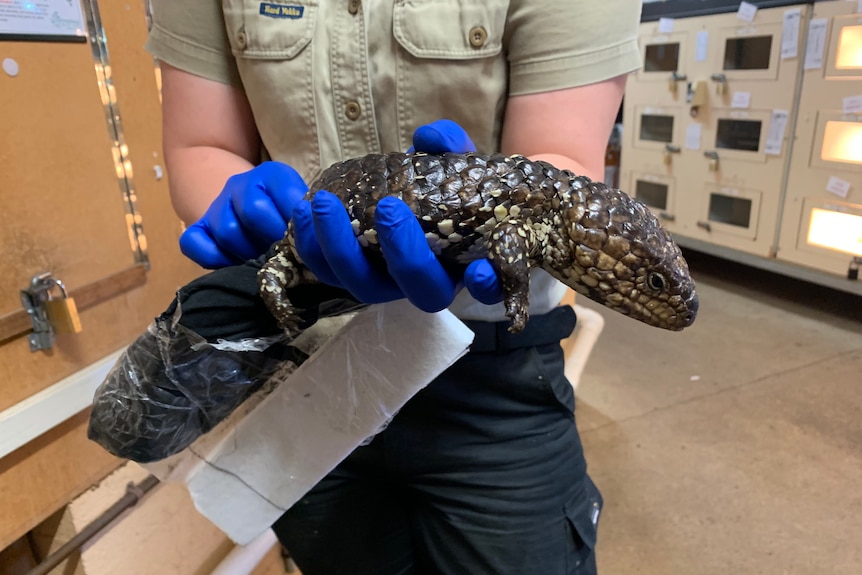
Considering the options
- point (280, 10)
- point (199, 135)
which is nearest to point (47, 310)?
point (199, 135)

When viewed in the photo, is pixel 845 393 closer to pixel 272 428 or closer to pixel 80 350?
pixel 272 428

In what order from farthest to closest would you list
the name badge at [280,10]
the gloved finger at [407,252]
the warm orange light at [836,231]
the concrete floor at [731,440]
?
the warm orange light at [836,231] → the concrete floor at [731,440] → the name badge at [280,10] → the gloved finger at [407,252]

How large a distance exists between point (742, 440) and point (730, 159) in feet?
5.01

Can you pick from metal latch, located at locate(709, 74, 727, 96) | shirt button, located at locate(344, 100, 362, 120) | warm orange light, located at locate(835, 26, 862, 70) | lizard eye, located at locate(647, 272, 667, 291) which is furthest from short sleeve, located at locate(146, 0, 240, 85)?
metal latch, located at locate(709, 74, 727, 96)

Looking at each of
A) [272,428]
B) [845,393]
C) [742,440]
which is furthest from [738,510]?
[272,428]

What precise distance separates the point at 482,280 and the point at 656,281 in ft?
0.65

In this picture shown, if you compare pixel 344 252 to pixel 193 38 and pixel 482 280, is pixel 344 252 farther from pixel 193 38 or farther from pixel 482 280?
pixel 193 38

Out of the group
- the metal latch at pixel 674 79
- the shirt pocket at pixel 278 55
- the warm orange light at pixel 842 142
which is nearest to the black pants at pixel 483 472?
the shirt pocket at pixel 278 55

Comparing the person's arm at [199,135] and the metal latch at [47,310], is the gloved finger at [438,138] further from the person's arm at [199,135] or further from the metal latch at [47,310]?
the metal latch at [47,310]

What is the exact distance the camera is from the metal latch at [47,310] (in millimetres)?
1208

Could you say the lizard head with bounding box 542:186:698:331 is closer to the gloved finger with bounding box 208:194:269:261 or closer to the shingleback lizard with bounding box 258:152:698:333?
the shingleback lizard with bounding box 258:152:698:333

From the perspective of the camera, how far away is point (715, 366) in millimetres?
2365

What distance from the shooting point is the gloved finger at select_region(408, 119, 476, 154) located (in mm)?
726

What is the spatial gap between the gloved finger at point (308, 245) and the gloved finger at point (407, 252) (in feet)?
0.26
